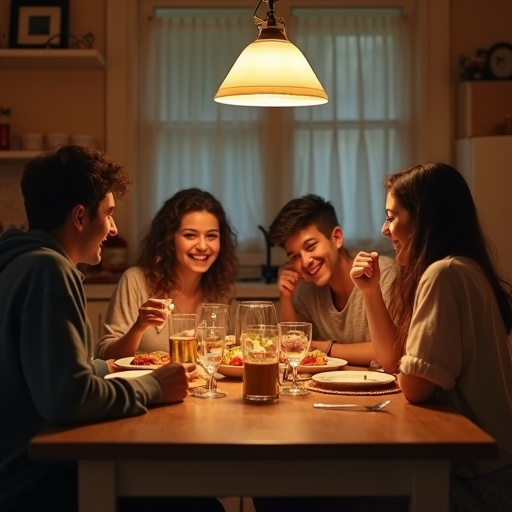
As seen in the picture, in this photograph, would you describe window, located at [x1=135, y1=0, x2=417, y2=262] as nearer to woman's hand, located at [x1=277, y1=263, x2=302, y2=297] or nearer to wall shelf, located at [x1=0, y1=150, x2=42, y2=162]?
wall shelf, located at [x1=0, y1=150, x2=42, y2=162]

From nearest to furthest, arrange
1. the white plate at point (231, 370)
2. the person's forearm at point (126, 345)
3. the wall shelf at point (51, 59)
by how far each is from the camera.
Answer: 1. the white plate at point (231, 370)
2. the person's forearm at point (126, 345)
3. the wall shelf at point (51, 59)

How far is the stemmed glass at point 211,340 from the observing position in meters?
2.15

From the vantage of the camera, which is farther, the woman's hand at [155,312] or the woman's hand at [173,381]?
the woman's hand at [155,312]

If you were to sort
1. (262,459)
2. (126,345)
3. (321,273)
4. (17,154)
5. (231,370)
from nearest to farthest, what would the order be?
(262,459), (231,370), (126,345), (321,273), (17,154)

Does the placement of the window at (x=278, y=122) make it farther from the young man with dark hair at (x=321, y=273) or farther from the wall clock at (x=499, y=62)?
the young man with dark hair at (x=321, y=273)

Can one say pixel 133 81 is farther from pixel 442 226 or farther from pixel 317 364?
pixel 442 226

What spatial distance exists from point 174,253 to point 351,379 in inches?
48.9

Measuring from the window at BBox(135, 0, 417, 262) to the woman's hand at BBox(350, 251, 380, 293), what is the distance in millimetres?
2274

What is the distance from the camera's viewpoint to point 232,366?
2439mm

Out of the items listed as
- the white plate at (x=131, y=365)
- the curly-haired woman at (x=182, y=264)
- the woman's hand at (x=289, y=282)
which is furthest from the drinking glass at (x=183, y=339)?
the woman's hand at (x=289, y=282)

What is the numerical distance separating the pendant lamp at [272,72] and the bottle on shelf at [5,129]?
8.19 feet

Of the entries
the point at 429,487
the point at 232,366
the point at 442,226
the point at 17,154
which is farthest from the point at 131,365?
the point at 17,154

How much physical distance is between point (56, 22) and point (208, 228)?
201 centimetres

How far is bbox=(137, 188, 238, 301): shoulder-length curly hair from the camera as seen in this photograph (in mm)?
3318
